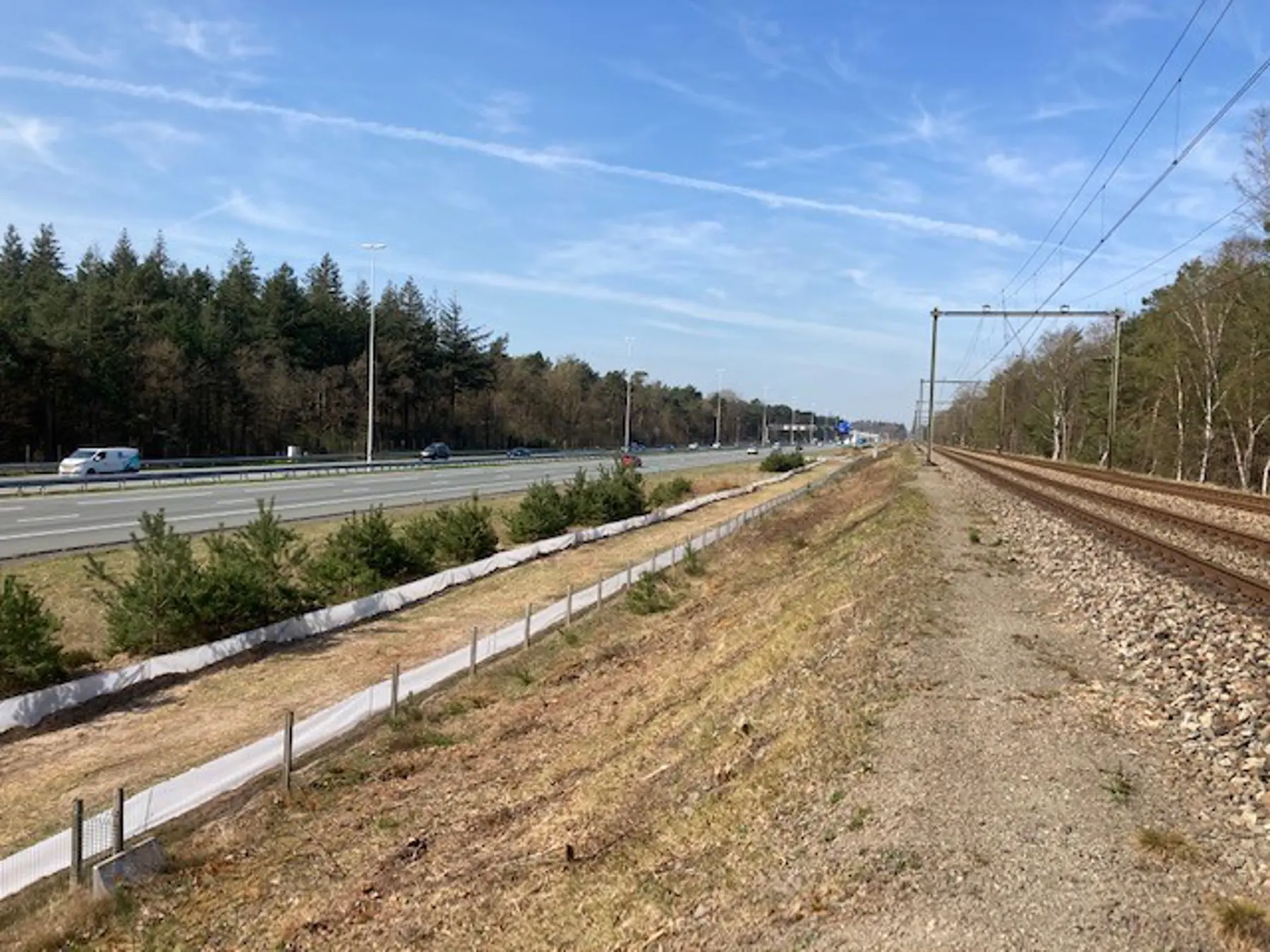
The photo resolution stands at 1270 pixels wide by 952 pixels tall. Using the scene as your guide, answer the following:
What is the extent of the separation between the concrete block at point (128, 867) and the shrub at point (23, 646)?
7.13 meters

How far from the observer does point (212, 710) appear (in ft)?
42.5

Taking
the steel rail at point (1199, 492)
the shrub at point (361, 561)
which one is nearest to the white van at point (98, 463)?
the shrub at point (361, 561)

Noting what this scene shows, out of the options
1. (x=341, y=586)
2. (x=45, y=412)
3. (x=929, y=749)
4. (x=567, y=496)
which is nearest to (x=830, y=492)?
(x=567, y=496)

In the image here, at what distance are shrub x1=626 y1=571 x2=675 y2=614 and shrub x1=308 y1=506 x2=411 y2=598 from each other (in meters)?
6.02

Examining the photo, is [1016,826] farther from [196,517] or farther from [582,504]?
[196,517]

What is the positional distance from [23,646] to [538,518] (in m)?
19.4

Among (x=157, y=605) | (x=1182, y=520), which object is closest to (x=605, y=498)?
(x=1182, y=520)

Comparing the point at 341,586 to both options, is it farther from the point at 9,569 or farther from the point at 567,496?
the point at 567,496

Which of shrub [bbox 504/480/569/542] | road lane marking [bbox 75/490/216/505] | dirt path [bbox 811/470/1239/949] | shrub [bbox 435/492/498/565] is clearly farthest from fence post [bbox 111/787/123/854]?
road lane marking [bbox 75/490/216/505]

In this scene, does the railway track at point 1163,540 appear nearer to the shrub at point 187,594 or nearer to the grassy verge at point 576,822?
the grassy verge at point 576,822

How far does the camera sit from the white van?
45188mm

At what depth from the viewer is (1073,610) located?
11.0 meters

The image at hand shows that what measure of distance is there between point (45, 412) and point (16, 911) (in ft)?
203

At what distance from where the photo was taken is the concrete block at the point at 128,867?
260 inches
